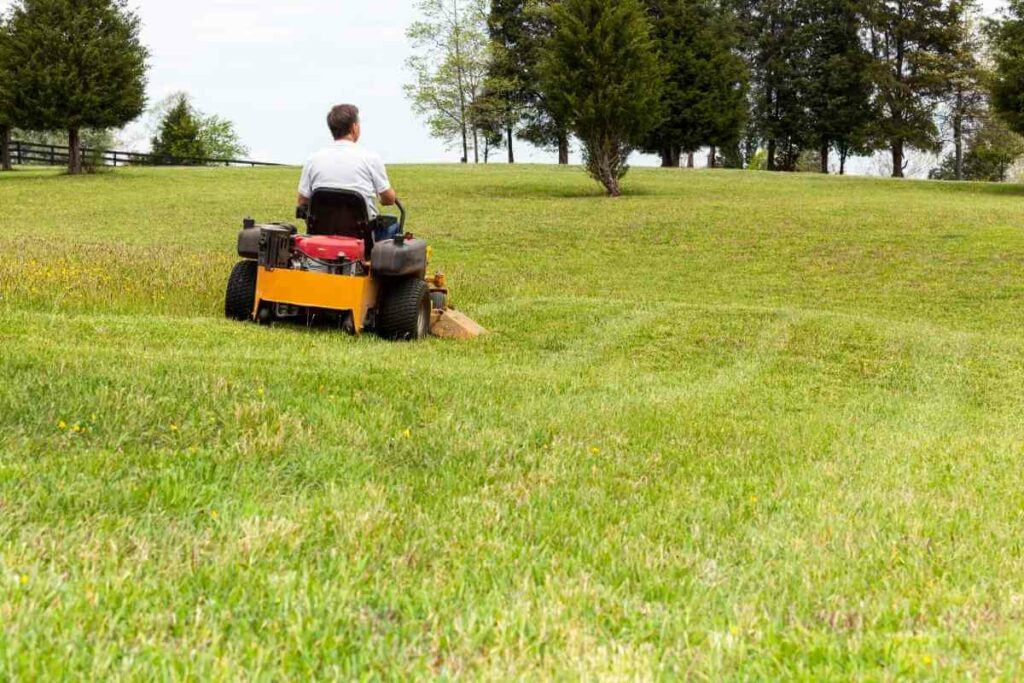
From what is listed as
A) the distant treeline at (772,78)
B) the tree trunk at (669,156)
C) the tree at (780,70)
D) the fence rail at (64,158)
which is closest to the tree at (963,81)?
the distant treeline at (772,78)

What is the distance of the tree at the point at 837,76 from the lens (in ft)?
170

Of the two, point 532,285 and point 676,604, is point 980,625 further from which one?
point 532,285

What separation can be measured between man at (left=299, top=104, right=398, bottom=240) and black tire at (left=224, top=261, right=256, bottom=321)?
1078 mm

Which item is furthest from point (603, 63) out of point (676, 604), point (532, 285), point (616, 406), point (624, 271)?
point (676, 604)

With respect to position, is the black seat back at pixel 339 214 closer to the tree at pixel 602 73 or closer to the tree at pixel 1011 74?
the tree at pixel 602 73

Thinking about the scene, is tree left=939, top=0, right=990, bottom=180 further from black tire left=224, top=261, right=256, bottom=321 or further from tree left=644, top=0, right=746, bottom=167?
black tire left=224, top=261, right=256, bottom=321

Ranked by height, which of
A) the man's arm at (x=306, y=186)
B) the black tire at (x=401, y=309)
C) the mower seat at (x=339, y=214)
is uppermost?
the man's arm at (x=306, y=186)

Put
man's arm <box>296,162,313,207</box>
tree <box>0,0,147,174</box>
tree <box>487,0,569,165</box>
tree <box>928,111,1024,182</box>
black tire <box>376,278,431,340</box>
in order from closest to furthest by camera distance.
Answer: man's arm <box>296,162,313,207</box>, black tire <box>376,278,431,340</box>, tree <box>0,0,147,174</box>, tree <box>928,111,1024,182</box>, tree <box>487,0,569,165</box>

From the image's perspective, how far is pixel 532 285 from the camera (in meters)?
14.5

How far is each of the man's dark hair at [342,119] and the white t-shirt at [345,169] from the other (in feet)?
0.31

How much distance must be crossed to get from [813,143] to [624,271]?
41.3 m

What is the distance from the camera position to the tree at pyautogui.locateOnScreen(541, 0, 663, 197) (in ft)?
95.0

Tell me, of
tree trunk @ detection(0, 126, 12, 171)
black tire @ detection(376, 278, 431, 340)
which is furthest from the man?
tree trunk @ detection(0, 126, 12, 171)

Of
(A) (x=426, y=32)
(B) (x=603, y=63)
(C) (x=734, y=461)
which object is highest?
(A) (x=426, y=32)
